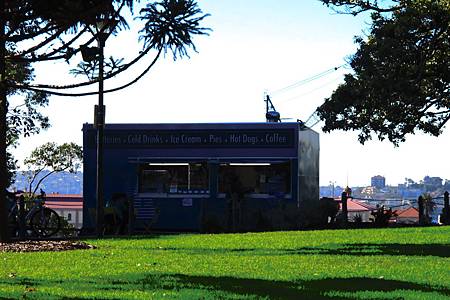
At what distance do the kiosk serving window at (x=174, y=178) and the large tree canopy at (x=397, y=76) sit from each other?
438cm

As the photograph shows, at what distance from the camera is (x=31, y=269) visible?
39.4 feet

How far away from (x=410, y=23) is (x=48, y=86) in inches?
434

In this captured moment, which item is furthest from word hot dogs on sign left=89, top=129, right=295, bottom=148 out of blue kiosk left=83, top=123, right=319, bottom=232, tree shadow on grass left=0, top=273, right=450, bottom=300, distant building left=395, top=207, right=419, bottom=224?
tree shadow on grass left=0, top=273, right=450, bottom=300

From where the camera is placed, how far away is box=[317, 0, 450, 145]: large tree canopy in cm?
2320

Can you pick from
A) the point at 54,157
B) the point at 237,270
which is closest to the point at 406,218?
the point at 54,157

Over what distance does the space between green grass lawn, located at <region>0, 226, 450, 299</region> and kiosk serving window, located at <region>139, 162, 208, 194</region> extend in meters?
8.48

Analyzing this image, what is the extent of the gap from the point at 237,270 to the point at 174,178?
15.6m

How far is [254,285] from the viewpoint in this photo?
32.8 feet

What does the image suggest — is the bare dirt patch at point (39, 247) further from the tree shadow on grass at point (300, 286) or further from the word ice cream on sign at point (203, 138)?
the word ice cream on sign at point (203, 138)

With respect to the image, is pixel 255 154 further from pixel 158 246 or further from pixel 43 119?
pixel 43 119

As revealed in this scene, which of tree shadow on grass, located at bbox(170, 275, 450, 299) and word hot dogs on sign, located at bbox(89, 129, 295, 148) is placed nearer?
tree shadow on grass, located at bbox(170, 275, 450, 299)

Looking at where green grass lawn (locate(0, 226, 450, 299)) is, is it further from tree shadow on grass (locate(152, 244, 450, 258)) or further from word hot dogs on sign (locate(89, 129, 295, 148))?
word hot dogs on sign (locate(89, 129, 295, 148))

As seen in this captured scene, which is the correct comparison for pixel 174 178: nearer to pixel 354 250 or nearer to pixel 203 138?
pixel 203 138

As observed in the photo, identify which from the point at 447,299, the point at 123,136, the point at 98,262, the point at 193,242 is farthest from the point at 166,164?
the point at 447,299
